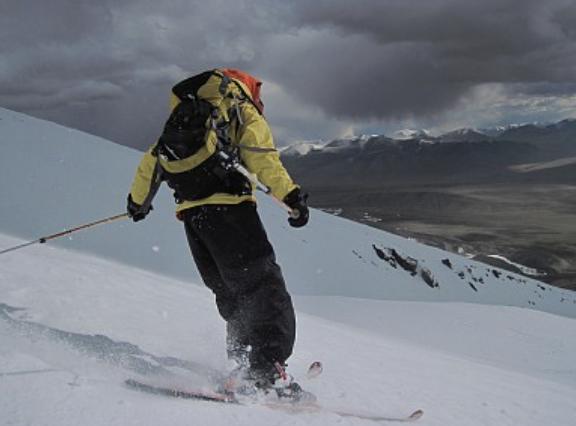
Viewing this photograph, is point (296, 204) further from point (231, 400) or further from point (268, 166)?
point (231, 400)

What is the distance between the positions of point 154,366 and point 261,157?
2036 millimetres

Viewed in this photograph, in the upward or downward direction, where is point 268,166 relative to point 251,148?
downward

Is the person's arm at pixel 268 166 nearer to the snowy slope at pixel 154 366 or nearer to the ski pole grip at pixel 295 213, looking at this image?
the ski pole grip at pixel 295 213

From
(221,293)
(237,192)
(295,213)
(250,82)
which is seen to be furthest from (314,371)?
(250,82)

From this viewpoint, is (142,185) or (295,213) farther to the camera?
(142,185)

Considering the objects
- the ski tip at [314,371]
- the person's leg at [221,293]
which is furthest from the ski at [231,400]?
the ski tip at [314,371]

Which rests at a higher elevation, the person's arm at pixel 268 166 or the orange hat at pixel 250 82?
the orange hat at pixel 250 82

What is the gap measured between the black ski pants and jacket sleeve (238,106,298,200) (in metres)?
0.34

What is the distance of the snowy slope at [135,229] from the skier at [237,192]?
1007 centimetres

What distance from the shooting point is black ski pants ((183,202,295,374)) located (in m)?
4.29

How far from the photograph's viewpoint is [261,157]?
413 cm

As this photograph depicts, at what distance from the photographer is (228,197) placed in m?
4.26

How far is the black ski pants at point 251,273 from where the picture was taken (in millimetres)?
4285

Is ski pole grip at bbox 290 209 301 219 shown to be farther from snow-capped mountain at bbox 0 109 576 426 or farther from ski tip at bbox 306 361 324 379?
ski tip at bbox 306 361 324 379
